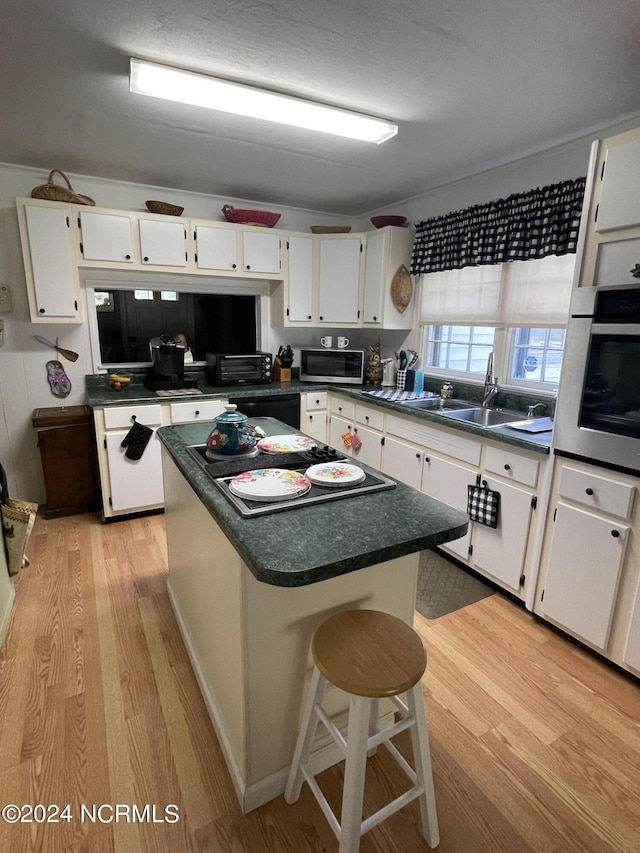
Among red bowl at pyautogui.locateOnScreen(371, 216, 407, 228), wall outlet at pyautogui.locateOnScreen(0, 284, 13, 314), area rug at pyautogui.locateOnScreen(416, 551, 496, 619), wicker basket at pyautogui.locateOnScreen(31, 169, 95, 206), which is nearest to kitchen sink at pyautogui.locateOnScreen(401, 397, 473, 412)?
area rug at pyautogui.locateOnScreen(416, 551, 496, 619)

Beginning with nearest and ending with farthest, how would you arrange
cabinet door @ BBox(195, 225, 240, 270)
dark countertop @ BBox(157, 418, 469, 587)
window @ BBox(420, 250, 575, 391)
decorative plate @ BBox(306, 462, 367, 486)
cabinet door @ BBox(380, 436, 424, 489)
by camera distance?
dark countertop @ BBox(157, 418, 469, 587)
decorative plate @ BBox(306, 462, 367, 486)
window @ BBox(420, 250, 575, 391)
cabinet door @ BBox(380, 436, 424, 489)
cabinet door @ BBox(195, 225, 240, 270)

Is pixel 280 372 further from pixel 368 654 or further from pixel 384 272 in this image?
pixel 368 654

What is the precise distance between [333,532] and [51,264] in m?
2.81

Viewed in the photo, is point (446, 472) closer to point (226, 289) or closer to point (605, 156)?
point (605, 156)

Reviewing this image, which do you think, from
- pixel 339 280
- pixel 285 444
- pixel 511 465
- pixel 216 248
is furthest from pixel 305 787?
pixel 339 280

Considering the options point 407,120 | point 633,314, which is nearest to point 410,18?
point 407,120

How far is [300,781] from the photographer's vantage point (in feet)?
4.39

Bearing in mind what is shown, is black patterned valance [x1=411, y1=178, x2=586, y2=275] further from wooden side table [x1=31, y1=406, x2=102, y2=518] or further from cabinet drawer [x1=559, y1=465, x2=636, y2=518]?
wooden side table [x1=31, y1=406, x2=102, y2=518]

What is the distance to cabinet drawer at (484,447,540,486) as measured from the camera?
214 cm

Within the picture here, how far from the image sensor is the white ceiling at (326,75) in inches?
56.5

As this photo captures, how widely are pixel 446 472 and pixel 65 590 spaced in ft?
7.40

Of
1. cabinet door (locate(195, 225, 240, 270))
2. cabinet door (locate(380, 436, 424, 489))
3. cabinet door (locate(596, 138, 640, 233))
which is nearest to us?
cabinet door (locate(596, 138, 640, 233))

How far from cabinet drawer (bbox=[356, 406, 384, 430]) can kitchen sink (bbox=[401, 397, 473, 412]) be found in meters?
0.22

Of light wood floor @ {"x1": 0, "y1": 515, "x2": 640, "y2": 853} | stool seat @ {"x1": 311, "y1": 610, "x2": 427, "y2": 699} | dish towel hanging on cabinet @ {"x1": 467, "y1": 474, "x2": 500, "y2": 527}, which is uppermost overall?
stool seat @ {"x1": 311, "y1": 610, "x2": 427, "y2": 699}
